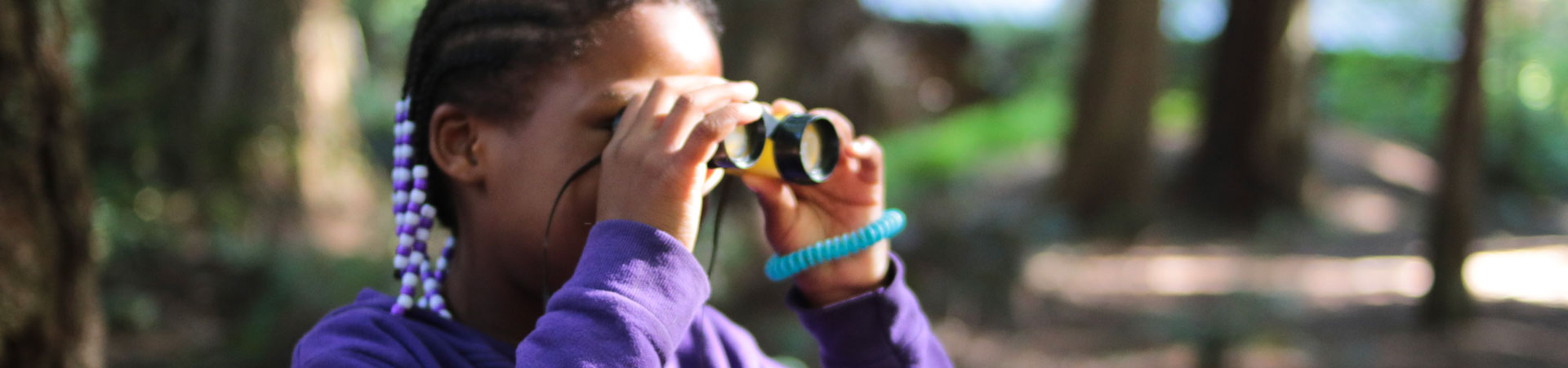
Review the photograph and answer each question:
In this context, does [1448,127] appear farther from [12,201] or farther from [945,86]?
[945,86]

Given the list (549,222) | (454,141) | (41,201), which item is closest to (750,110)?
(549,222)

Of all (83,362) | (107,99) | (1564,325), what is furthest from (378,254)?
(1564,325)

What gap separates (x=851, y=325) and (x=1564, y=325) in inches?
260

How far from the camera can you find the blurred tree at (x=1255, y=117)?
998 centimetres

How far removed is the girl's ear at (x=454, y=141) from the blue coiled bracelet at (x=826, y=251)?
1.48ft

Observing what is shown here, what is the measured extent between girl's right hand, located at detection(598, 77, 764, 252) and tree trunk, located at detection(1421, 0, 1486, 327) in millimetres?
6108

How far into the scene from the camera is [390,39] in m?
17.5

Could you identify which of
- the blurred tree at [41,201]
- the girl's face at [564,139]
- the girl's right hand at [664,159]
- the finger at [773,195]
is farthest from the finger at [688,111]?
the blurred tree at [41,201]

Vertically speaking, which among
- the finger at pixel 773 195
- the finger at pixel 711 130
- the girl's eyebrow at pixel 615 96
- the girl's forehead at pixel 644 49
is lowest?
the finger at pixel 773 195

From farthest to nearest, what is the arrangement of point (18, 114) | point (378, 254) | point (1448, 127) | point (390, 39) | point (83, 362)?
point (390, 39) → point (1448, 127) → point (378, 254) → point (83, 362) → point (18, 114)

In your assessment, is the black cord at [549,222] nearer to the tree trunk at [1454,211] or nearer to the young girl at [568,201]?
the young girl at [568,201]

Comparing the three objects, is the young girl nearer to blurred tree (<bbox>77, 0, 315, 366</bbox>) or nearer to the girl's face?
the girl's face

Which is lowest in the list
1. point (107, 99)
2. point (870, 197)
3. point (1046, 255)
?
point (1046, 255)

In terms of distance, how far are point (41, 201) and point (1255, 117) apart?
992cm
